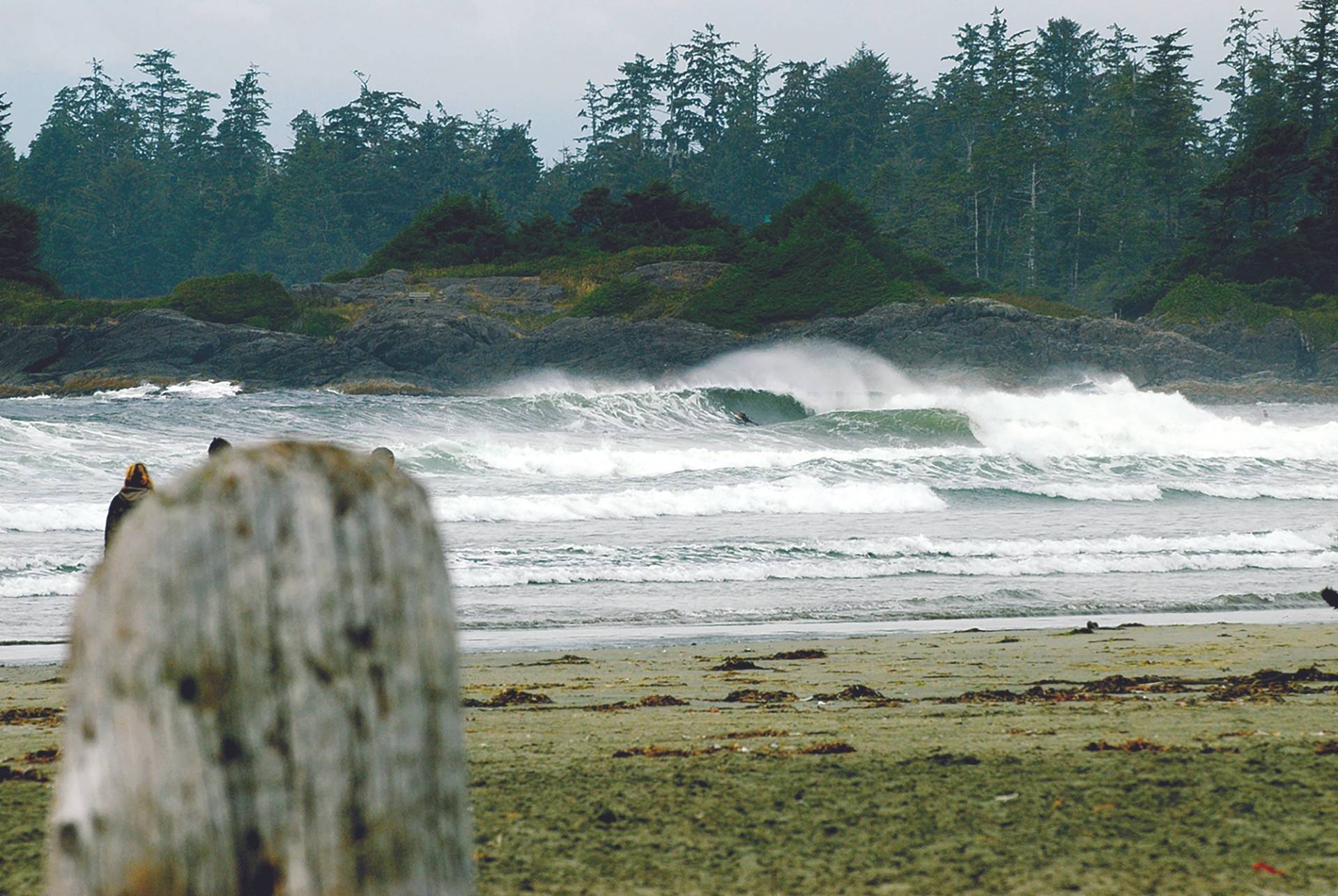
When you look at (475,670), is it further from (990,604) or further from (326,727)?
(326,727)

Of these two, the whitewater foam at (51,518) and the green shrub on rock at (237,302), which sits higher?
the green shrub on rock at (237,302)

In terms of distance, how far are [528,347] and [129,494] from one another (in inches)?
1504

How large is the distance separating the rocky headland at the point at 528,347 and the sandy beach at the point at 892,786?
37169 millimetres

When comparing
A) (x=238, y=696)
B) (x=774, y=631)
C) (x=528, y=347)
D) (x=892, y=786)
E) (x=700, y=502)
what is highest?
(x=528, y=347)

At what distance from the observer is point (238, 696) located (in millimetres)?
1186

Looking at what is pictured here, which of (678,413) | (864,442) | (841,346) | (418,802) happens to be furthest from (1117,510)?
(841,346)

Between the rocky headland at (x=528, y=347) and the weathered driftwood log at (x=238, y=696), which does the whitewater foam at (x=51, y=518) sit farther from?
the rocky headland at (x=528, y=347)

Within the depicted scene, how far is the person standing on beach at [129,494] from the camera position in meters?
7.17

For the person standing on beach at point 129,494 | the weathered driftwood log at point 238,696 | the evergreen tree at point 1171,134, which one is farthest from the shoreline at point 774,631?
the evergreen tree at point 1171,134

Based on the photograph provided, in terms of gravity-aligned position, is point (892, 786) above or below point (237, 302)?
below

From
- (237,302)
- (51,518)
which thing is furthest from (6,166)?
(51,518)

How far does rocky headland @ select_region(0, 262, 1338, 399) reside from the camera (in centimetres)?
4378

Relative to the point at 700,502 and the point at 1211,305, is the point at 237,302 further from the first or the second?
the point at 1211,305

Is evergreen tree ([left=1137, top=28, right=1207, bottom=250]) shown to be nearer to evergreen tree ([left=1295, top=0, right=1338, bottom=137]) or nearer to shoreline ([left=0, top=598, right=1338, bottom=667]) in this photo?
evergreen tree ([left=1295, top=0, right=1338, bottom=137])
